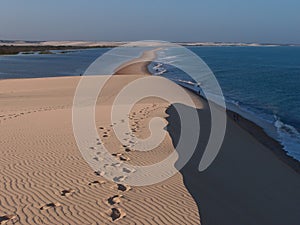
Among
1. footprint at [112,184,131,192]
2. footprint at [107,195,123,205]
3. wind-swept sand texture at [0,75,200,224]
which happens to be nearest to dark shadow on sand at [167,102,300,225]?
wind-swept sand texture at [0,75,200,224]

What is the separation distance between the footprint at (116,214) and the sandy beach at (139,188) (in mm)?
20


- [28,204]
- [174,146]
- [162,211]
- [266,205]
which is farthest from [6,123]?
[266,205]

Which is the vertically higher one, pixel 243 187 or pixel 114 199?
pixel 114 199

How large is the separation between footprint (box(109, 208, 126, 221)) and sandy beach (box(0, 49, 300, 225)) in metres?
0.02

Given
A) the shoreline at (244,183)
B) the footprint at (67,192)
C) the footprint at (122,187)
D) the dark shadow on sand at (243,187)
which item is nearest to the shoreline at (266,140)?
the shoreline at (244,183)

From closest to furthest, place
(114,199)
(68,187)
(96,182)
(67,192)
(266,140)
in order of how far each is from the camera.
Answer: (114,199) → (67,192) → (68,187) → (96,182) → (266,140)

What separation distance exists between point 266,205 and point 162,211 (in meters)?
2.55

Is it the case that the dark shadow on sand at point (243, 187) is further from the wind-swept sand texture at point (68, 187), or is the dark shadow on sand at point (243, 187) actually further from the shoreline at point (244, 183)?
the wind-swept sand texture at point (68, 187)

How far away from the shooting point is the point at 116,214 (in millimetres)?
6930

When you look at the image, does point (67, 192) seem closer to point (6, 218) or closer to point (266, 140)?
point (6, 218)

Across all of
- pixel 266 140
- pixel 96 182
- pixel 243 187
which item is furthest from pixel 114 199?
pixel 266 140

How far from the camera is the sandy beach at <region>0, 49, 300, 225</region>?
7000 mm

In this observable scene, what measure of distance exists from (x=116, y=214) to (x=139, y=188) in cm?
149

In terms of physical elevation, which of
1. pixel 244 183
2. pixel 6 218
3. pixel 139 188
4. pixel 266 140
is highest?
pixel 6 218
